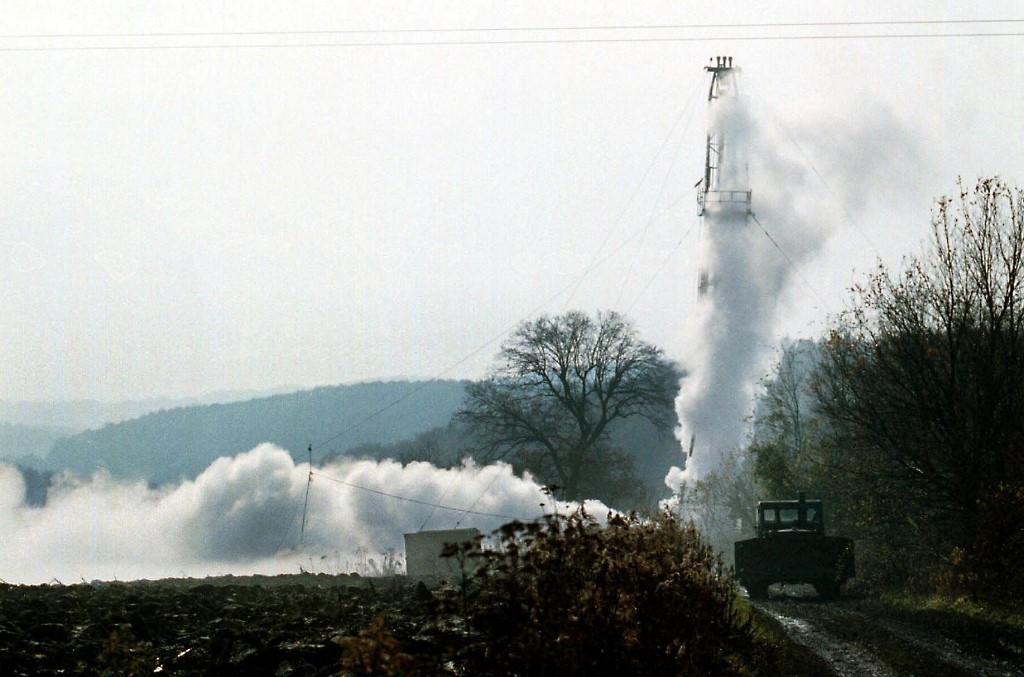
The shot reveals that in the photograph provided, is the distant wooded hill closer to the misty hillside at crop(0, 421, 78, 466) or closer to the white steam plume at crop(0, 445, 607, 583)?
the misty hillside at crop(0, 421, 78, 466)

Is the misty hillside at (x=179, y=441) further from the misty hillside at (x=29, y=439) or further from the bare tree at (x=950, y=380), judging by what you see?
the bare tree at (x=950, y=380)

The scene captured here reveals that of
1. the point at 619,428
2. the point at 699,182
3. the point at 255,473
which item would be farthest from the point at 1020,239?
the point at 619,428

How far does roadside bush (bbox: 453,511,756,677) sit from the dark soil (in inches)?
27.7

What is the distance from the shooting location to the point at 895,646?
66.9 ft

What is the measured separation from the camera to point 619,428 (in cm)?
12669

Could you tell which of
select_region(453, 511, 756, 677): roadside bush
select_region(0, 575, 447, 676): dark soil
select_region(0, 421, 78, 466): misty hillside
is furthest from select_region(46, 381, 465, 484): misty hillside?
select_region(453, 511, 756, 677): roadside bush

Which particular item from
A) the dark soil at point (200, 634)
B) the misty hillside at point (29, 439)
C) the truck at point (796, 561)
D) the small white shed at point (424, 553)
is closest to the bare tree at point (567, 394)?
the small white shed at point (424, 553)

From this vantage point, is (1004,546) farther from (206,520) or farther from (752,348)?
(206,520)

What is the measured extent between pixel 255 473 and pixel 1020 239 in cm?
4871

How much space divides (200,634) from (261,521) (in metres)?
52.4

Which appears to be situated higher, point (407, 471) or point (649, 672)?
point (407, 471)

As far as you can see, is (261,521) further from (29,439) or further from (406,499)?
(29,439)

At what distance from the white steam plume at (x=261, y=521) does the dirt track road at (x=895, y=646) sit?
30.1 m

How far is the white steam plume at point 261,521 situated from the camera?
60500mm
